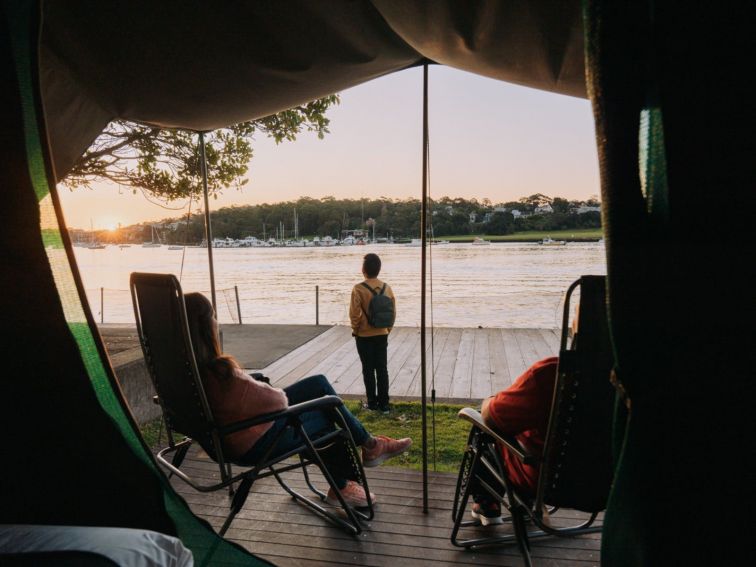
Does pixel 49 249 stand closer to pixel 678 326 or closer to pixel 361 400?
pixel 678 326

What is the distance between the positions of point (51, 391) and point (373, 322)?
304 cm

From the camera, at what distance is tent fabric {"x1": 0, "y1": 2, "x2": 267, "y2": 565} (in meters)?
1.21

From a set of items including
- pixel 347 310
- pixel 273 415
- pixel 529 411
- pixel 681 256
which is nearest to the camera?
pixel 681 256

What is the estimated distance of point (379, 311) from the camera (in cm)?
421

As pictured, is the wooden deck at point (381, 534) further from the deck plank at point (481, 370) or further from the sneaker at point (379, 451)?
the deck plank at point (481, 370)

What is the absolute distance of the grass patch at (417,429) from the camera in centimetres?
331

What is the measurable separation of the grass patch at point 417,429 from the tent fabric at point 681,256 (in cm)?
251

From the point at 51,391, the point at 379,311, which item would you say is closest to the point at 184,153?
the point at 379,311

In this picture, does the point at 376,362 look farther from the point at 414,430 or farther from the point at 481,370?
the point at 481,370

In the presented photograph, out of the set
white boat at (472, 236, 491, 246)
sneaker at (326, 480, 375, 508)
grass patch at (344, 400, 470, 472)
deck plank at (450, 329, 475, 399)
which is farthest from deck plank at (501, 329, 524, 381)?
white boat at (472, 236, 491, 246)

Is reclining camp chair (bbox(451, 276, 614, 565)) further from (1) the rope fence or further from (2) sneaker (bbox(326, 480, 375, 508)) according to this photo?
(1) the rope fence

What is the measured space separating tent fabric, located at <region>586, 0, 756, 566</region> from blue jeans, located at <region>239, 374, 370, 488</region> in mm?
1656

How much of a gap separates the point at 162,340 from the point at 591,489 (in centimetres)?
183

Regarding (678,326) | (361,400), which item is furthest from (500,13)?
(361,400)
